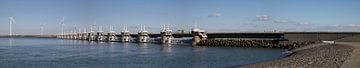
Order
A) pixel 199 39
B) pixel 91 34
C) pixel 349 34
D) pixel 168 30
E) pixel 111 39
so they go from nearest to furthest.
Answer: pixel 349 34
pixel 199 39
pixel 168 30
pixel 111 39
pixel 91 34

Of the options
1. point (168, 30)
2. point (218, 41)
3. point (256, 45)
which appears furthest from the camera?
point (168, 30)

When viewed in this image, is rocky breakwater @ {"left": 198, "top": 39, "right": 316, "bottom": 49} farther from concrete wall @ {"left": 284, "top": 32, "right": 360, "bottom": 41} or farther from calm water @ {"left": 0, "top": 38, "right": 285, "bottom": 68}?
calm water @ {"left": 0, "top": 38, "right": 285, "bottom": 68}

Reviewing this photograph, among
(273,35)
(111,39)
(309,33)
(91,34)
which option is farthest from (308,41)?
(91,34)

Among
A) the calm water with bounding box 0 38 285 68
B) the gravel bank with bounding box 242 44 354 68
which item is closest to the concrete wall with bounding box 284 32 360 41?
the calm water with bounding box 0 38 285 68

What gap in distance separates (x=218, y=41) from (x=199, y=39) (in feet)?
27.4

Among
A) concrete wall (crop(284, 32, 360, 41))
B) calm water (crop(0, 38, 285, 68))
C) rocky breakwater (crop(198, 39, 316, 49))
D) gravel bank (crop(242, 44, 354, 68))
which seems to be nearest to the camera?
gravel bank (crop(242, 44, 354, 68))

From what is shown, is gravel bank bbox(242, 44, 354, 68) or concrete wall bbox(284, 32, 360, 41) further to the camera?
concrete wall bbox(284, 32, 360, 41)

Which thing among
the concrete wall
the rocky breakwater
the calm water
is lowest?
the calm water

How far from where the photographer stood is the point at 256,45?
82.9 metres

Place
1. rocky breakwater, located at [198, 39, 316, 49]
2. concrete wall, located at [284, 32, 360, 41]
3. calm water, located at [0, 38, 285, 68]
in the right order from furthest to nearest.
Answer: concrete wall, located at [284, 32, 360, 41] < rocky breakwater, located at [198, 39, 316, 49] < calm water, located at [0, 38, 285, 68]

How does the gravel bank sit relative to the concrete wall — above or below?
below

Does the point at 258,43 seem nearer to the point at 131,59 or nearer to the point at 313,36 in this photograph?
the point at 313,36

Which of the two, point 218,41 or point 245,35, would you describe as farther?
point 245,35

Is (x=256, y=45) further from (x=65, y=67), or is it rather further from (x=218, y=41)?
(x=65, y=67)
